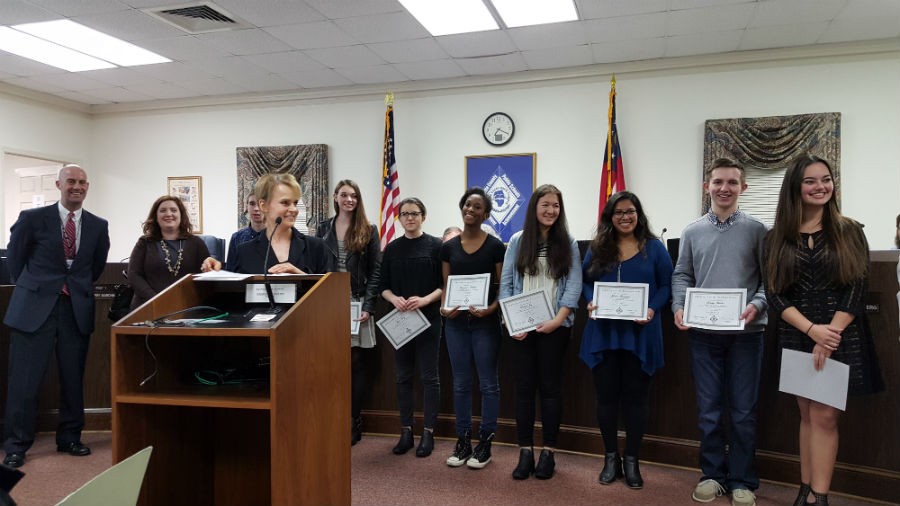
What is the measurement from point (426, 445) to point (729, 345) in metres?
1.68

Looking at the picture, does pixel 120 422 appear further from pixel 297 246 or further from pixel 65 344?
pixel 65 344

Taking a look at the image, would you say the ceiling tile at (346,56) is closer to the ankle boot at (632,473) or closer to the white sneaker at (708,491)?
the ankle boot at (632,473)

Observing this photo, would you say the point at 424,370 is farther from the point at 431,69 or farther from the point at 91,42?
the point at 91,42

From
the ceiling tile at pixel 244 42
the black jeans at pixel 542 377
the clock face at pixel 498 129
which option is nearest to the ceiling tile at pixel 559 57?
the clock face at pixel 498 129

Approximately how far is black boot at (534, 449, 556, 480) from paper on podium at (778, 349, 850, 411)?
3.70 ft

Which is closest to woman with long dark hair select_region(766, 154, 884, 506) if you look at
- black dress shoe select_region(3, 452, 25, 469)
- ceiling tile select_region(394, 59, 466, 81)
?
black dress shoe select_region(3, 452, 25, 469)

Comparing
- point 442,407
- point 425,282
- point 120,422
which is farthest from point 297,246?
point 442,407

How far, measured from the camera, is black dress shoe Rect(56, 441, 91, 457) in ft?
11.0

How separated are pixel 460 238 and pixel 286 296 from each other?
4.81ft

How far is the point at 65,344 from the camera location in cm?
340

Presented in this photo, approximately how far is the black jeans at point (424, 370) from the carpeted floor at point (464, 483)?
0.24 meters

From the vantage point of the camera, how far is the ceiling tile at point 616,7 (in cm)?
443

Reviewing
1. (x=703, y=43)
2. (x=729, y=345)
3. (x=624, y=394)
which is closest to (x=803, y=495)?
(x=729, y=345)

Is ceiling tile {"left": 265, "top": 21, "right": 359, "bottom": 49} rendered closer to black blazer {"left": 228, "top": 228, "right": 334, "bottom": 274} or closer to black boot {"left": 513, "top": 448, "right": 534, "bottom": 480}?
black blazer {"left": 228, "top": 228, "right": 334, "bottom": 274}
